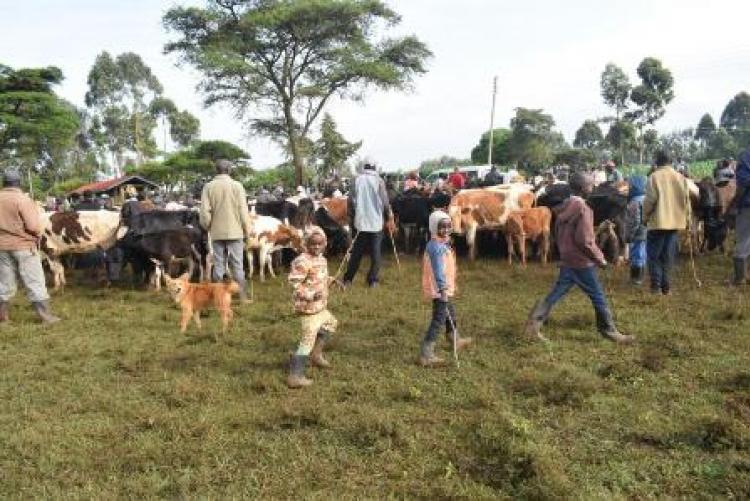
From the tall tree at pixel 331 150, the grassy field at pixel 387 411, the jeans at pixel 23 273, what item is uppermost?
the tall tree at pixel 331 150

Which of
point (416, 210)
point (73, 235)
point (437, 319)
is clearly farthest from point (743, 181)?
point (73, 235)

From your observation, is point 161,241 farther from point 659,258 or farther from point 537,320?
point 659,258

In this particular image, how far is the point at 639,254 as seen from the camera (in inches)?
400

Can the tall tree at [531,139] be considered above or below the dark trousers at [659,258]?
above

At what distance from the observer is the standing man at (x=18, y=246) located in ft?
28.0

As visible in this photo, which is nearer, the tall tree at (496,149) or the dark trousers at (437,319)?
the dark trousers at (437,319)

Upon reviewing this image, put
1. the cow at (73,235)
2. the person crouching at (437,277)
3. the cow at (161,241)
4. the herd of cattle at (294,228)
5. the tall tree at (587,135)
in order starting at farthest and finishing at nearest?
the tall tree at (587,135), the cow at (73,235), the herd of cattle at (294,228), the cow at (161,241), the person crouching at (437,277)

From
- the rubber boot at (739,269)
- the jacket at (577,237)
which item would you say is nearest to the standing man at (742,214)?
the rubber boot at (739,269)

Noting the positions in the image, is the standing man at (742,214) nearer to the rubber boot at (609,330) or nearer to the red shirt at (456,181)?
the rubber boot at (609,330)

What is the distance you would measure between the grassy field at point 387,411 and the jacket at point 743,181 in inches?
58.9

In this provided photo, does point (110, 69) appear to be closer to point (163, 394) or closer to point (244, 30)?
point (244, 30)

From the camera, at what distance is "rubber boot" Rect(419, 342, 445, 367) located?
21.0ft

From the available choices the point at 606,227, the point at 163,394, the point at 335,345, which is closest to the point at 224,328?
the point at 335,345

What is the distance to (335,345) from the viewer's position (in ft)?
24.0
